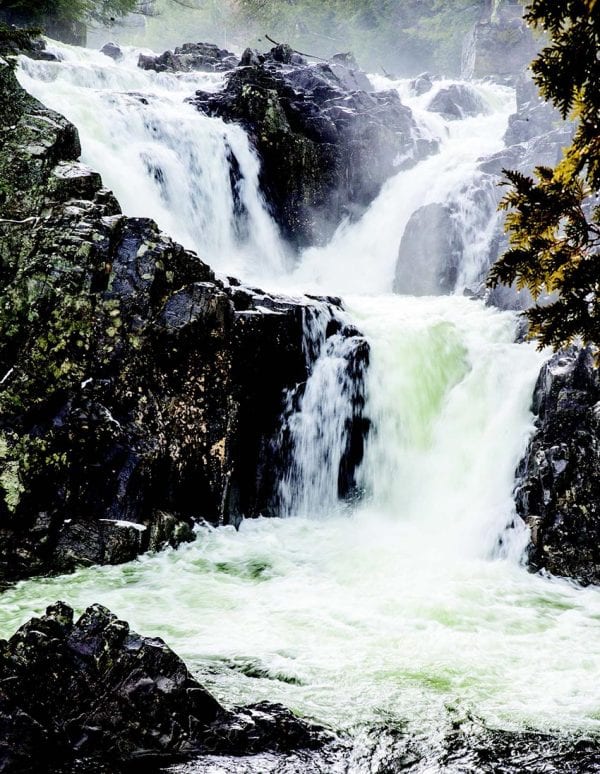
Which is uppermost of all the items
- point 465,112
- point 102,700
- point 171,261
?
point 465,112

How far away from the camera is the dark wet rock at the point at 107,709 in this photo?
3.95 metres

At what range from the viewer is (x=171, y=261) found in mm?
9117

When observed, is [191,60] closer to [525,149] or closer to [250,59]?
[250,59]

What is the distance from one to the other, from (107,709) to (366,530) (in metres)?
6.32

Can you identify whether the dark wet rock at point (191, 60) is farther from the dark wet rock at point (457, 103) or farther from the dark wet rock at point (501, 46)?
the dark wet rock at point (501, 46)

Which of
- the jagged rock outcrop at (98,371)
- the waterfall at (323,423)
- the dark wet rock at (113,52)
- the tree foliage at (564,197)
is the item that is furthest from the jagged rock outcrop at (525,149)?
the dark wet rock at (113,52)

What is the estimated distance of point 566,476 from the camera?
8680 mm

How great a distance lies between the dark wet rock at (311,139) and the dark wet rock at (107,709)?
15269 millimetres

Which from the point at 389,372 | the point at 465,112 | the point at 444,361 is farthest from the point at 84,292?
the point at 465,112

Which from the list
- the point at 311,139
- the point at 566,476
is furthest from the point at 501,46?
the point at 566,476

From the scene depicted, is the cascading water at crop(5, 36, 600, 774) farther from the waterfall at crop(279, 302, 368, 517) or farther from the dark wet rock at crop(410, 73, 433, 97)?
Result: the dark wet rock at crop(410, 73, 433, 97)

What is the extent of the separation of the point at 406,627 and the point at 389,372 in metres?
5.60

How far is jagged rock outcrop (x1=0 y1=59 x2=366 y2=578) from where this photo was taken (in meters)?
8.04

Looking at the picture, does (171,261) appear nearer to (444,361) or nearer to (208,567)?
(208,567)
